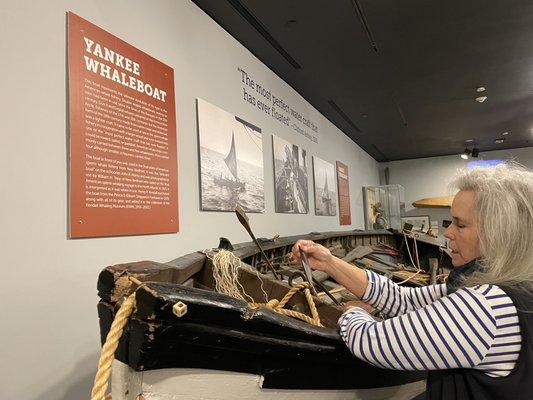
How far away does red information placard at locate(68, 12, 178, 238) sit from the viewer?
159cm

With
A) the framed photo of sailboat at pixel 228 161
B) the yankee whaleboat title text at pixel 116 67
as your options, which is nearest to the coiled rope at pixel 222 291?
the framed photo of sailboat at pixel 228 161

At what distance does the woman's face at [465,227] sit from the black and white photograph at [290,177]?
268 centimetres

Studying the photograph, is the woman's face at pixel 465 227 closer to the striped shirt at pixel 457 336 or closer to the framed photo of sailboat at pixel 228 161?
the striped shirt at pixel 457 336

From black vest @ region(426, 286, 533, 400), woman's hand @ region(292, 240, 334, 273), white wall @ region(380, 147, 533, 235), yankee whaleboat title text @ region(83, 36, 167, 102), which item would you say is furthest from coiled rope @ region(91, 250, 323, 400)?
white wall @ region(380, 147, 533, 235)

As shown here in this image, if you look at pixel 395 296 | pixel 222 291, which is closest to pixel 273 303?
pixel 222 291

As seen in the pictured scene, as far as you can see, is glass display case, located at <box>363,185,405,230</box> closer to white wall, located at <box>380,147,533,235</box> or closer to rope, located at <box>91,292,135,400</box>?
white wall, located at <box>380,147,533,235</box>

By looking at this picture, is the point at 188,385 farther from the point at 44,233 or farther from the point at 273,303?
the point at 44,233

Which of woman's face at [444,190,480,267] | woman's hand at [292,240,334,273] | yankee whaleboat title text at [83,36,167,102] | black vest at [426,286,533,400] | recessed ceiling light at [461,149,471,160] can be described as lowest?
black vest at [426,286,533,400]

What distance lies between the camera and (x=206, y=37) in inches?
109

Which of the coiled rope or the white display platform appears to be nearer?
the coiled rope

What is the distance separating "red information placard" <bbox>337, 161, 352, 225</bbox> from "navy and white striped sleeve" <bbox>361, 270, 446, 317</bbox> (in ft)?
16.1

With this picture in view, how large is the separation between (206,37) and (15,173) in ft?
6.28

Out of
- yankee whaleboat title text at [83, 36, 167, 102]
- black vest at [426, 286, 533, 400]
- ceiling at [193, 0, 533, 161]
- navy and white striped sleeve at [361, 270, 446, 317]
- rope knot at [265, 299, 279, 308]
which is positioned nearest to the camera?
black vest at [426, 286, 533, 400]

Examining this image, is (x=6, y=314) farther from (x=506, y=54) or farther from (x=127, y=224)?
(x=506, y=54)
